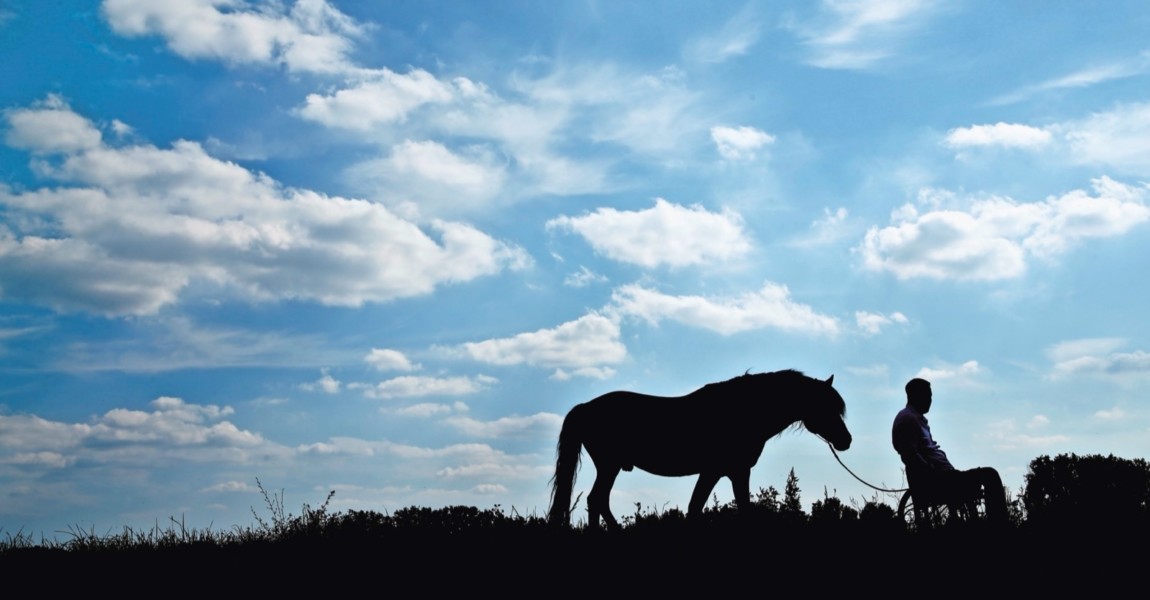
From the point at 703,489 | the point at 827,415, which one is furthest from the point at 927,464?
the point at 703,489

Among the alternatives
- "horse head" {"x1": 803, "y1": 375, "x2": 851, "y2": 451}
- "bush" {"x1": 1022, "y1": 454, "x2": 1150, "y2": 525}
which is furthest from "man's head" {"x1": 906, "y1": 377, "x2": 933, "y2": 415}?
"bush" {"x1": 1022, "y1": 454, "x2": 1150, "y2": 525}

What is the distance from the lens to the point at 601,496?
15.1m

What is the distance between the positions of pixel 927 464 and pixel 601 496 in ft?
16.6

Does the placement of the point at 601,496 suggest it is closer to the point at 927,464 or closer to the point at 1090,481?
the point at 927,464

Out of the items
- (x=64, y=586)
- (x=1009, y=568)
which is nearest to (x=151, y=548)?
(x=64, y=586)

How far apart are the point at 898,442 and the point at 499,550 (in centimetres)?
553

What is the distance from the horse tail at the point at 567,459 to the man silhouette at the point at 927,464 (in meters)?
5.20

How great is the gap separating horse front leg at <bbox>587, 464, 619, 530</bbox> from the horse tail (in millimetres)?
486

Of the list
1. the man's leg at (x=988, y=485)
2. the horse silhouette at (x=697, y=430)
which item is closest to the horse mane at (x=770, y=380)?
the horse silhouette at (x=697, y=430)

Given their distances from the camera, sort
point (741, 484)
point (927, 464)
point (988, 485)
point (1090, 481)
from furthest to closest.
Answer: point (1090, 481) → point (741, 484) → point (927, 464) → point (988, 485)

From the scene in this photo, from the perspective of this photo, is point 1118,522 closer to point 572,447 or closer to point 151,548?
point 572,447

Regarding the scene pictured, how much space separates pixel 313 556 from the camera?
11.8m

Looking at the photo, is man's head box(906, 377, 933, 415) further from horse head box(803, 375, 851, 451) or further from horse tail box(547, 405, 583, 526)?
horse tail box(547, 405, 583, 526)

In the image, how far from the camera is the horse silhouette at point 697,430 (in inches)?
567
